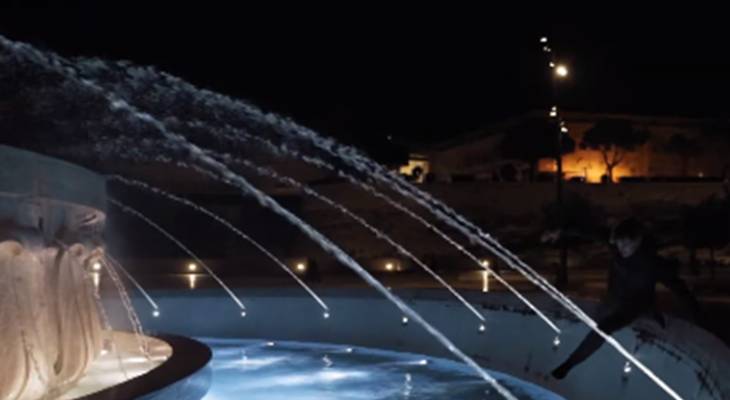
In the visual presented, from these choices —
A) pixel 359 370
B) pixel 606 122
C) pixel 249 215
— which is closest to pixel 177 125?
pixel 249 215

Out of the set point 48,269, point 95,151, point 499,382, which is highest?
point 95,151

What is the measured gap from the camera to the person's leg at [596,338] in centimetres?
930

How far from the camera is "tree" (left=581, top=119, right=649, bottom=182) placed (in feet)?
247

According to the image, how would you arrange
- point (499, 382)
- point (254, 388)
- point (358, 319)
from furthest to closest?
point (358, 319)
point (499, 382)
point (254, 388)

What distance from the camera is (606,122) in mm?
75875

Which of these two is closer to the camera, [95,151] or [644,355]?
[644,355]

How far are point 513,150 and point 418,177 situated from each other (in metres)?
7.74

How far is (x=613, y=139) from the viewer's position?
76000mm

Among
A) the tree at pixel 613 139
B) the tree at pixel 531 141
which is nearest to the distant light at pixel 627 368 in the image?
the tree at pixel 531 141

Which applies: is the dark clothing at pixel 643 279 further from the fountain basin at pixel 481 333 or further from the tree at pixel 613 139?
the tree at pixel 613 139

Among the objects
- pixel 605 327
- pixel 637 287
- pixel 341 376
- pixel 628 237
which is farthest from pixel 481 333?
pixel 628 237

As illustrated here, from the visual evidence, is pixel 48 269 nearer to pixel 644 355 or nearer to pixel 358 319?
pixel 644 355

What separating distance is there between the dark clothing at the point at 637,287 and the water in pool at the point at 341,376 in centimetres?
170

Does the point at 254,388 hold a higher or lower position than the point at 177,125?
lower
